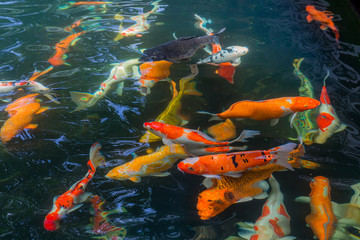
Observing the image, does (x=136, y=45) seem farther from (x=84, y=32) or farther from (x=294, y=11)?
(x=294, y=11)

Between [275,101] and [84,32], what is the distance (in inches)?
153

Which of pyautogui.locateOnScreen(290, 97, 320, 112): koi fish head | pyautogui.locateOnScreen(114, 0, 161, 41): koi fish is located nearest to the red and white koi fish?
pyautogui.locateOnScreen(290, 97, 320, 112): koi fish head

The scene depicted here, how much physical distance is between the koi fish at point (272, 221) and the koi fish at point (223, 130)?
0.75 m

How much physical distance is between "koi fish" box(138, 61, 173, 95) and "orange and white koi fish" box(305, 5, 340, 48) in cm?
304

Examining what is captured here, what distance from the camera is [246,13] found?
18.7 feet

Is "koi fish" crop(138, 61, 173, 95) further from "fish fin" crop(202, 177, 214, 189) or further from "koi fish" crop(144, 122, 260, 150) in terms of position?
"fish fin" crop(202, 177, 214, 189)

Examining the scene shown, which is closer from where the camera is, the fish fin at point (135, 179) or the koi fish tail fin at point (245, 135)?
the fish fin at point (135, 179)

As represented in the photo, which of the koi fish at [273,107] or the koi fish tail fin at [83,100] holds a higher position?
the koi fish at [273,107]

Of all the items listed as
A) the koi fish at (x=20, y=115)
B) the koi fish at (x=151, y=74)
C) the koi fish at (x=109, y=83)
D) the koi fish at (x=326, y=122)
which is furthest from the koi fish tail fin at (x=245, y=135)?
the koi fish at (x=20, y=115)

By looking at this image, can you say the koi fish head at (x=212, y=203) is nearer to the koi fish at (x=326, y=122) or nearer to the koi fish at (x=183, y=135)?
the koi fish at (x=183, y=135)

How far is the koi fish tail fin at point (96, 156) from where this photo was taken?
2571 millimetres

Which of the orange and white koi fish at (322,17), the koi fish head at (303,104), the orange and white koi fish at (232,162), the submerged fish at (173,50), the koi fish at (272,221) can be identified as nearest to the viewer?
the koi fish at (272,221)

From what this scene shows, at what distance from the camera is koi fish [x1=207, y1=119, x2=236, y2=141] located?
2832mm

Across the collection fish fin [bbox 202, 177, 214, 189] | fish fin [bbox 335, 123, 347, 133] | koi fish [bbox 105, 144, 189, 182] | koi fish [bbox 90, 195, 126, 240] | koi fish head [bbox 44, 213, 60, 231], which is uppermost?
fish fin [bbox 335, 123, 347, 133]
